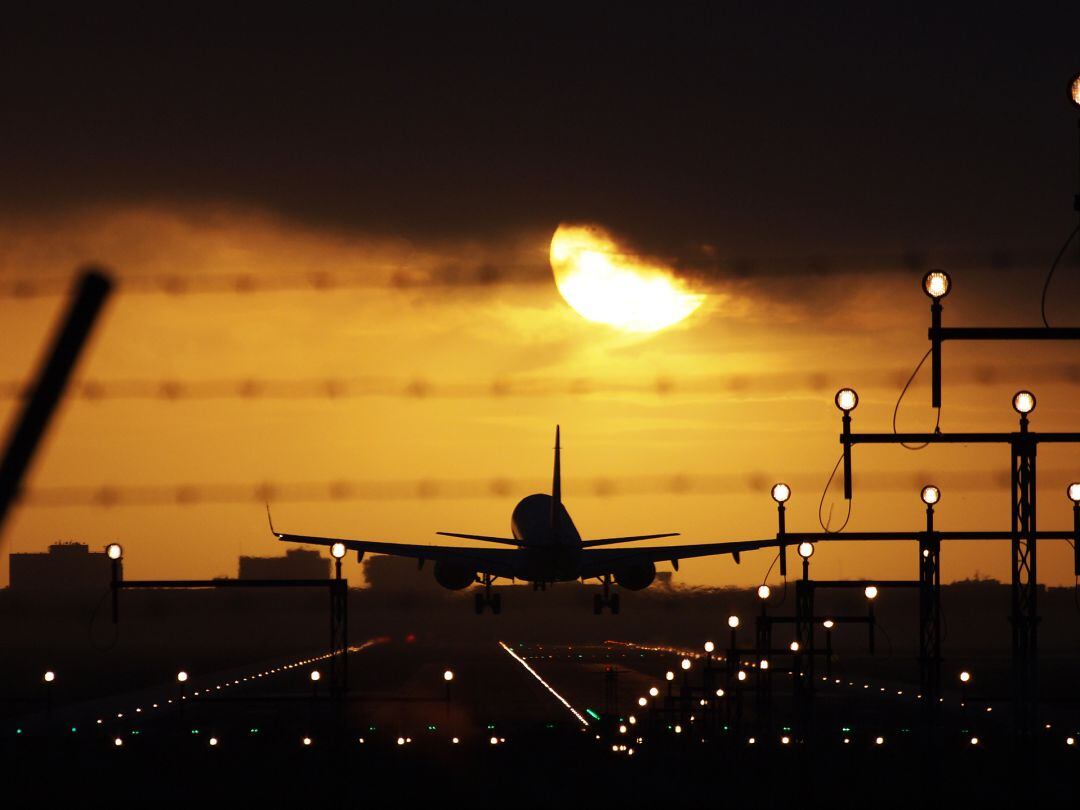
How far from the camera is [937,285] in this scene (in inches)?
1114

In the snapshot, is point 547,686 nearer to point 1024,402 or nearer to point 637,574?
point 637,574

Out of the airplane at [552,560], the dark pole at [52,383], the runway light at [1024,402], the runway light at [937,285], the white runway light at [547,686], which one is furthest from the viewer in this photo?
the airplane at [552,560]

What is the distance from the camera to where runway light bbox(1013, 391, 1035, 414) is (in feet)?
112

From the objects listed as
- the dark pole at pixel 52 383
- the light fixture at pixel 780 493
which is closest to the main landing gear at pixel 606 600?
A: the light fixture at pixel 780 493

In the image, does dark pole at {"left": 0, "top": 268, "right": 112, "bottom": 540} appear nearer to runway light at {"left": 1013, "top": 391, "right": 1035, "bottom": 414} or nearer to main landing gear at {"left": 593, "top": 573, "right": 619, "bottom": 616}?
runway light at {"left": 1013, "top": 391, "right": 1035, "bottom": 414}

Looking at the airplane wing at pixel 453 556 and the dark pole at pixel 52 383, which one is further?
the airplane wing at pixel 453 556

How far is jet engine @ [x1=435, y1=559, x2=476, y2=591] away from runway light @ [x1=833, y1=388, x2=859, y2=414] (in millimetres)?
57133

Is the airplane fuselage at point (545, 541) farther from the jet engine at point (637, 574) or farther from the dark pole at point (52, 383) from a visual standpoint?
the dark pole at point (52, 383)

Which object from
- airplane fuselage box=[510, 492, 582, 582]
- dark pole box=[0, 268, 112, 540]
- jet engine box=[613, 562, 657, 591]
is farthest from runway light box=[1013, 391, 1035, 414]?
jet engine box=[613, 562, 657, 591]

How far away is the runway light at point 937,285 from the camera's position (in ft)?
92.5

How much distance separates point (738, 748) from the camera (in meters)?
50.0

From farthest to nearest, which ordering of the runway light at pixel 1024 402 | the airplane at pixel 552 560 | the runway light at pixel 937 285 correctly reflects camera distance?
the airplane at pixel 552 560 < the runway light at pixel 1024 402 < the runway light at pixel 937 285

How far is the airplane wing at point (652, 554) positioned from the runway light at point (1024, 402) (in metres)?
51.9

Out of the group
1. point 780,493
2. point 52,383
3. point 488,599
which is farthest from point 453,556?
point 52,383
